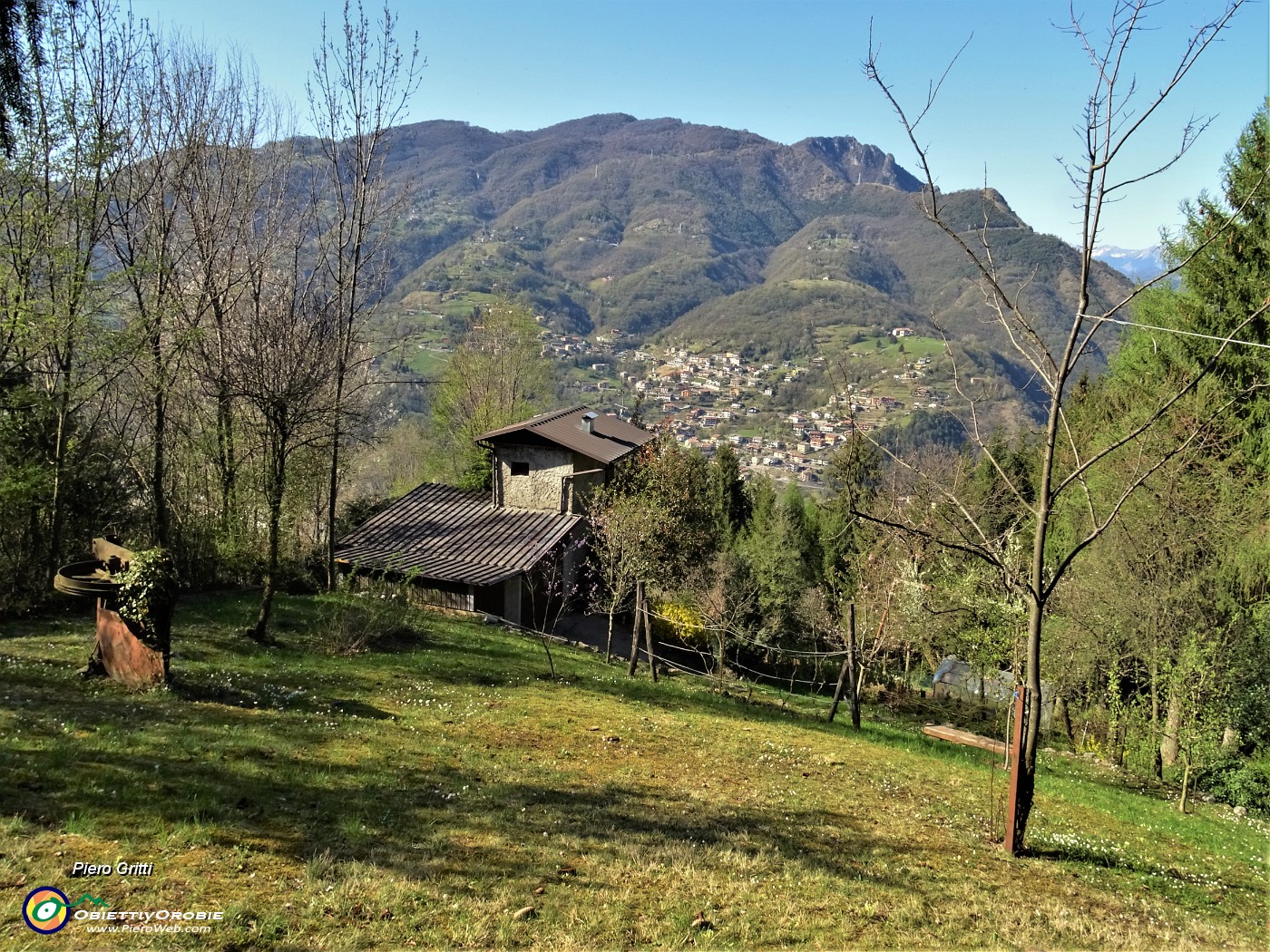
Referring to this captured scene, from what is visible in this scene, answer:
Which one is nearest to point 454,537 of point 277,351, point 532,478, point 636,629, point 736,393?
point 532,478

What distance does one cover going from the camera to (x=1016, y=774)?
6742 millimetres

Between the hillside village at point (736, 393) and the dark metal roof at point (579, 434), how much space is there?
3060 centimetres

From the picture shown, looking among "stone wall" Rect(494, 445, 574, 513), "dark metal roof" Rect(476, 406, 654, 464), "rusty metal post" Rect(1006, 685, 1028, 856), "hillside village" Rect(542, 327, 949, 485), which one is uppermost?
"hillside village" Rect(542, 327, 949, 485)

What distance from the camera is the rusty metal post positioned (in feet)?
21.8

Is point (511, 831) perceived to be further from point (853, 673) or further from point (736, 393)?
point (736, 393)

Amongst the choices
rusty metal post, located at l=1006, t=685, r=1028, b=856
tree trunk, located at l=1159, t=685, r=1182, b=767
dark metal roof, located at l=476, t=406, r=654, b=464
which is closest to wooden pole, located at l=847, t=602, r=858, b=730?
tree trunk, located at l=1159, t=685, r=1182, b=767

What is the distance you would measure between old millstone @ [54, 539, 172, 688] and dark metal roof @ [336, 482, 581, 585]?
13.0 metres

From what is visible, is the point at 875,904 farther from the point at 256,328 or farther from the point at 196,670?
the point at 256,328

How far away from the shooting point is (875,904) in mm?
5477

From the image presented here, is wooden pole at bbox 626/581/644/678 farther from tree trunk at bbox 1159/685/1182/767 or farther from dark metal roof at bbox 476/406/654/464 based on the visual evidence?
tree trunk at bbox 1159/685/1182/767

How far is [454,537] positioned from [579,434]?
652 cm

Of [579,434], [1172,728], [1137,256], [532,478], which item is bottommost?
[1172,728]

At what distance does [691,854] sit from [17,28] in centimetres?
810

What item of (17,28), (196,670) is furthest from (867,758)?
(17,28)
